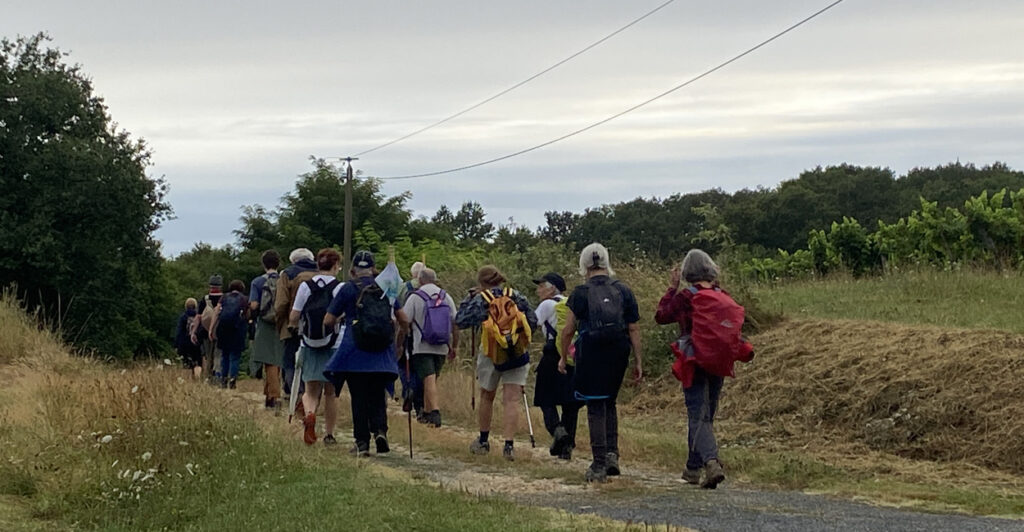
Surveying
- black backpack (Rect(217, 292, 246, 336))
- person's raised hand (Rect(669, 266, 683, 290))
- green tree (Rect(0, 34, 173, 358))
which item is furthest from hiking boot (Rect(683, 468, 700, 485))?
green tree (Rect(0, 34, 173, 358))

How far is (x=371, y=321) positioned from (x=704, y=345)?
3218mm

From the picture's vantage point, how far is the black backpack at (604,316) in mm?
11055

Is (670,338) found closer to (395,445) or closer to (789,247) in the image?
(395,445)

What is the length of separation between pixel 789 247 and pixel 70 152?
33.0 metres

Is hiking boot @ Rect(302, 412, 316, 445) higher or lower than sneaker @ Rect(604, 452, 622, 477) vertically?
higher

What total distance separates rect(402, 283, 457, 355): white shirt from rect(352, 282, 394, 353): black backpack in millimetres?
2395

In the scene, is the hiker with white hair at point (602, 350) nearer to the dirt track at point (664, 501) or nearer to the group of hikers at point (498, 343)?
the group of hikers at point (498, 343)

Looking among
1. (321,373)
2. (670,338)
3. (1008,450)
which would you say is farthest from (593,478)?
(670,338)

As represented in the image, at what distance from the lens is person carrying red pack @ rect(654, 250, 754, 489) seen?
10.7 meters

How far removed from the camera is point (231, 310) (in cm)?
1934

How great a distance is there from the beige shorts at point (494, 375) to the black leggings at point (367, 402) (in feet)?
3.04

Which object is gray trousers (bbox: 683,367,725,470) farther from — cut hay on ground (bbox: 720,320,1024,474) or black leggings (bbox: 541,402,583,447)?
cut hay on ground (bbox: 720,320,1024,474)

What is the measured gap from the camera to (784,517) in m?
9.14

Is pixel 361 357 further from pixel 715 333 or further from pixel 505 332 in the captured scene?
pixel 715 333
